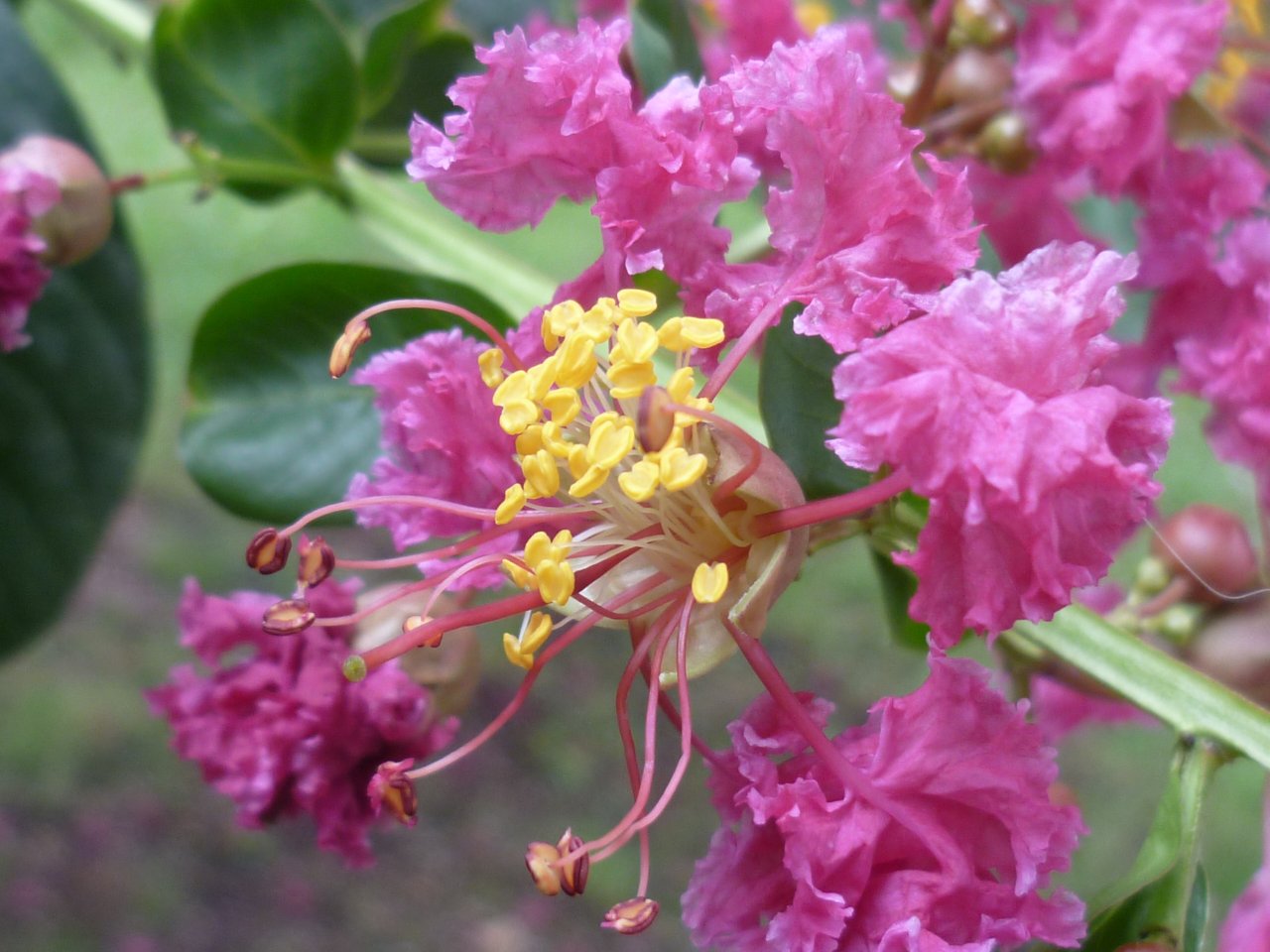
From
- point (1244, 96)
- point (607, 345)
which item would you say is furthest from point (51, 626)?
point (1244, 96)

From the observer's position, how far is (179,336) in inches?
107

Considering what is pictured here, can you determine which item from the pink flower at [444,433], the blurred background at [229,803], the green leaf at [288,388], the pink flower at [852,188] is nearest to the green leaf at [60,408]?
the green leaf at [288,388]

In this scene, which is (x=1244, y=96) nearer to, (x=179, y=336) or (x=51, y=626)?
(x=51, y=626)

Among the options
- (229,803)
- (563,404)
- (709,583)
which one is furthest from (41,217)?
(229,803)

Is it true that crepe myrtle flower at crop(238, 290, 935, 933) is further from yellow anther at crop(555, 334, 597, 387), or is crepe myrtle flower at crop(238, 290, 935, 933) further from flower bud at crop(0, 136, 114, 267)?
flower bud at crop(0, 136, 114, 267)

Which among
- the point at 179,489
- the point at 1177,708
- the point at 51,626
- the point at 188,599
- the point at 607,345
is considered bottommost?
the point at 179,489

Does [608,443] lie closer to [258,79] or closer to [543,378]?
[543,378]

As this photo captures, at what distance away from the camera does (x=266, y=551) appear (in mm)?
732

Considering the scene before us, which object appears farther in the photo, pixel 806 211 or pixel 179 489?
pixel 179 489

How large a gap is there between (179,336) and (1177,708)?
2.33 m

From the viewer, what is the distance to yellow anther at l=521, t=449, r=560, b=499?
0.72m

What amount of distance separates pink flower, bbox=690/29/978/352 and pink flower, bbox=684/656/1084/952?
19cm

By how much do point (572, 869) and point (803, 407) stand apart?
0.94ft

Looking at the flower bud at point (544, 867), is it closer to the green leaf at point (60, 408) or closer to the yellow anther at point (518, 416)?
the yellow anther at point (518, 416)
